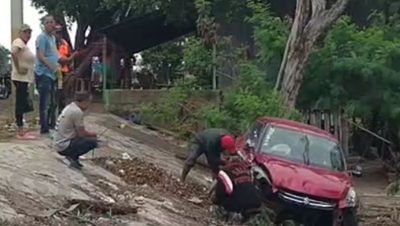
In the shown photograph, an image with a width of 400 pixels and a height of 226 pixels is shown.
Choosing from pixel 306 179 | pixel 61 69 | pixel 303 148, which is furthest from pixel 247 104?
pixel 306 179

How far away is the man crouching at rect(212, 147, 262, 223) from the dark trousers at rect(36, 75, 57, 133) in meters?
3.56

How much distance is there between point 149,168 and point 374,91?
640 cm

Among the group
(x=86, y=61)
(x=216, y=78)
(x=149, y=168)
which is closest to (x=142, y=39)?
(x=86, y=61)

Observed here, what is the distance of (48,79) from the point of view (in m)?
15.5

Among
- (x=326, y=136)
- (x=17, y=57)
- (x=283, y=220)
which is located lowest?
(x=283, y=220)

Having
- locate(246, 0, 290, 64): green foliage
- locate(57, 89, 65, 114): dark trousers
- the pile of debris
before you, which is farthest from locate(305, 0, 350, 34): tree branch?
locate(57, 89, 65, 114): dark trousers

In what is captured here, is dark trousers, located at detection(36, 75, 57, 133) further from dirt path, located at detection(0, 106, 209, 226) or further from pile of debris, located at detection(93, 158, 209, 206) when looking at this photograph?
pile of debris, located at detection(93, 158, 209, 206)

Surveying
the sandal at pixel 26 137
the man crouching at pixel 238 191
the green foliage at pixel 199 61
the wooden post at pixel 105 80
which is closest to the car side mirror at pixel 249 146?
the man crouching at pixel 238 191

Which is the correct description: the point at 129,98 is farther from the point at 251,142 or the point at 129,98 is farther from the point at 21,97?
the point at 251,142

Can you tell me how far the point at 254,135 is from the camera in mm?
15898

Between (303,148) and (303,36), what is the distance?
17.6 ft

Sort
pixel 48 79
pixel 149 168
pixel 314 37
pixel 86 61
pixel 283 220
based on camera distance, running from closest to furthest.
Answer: pixel 283 220, pixel 48 79, pixel 149 168, pixel 314 37, pixel 86 61

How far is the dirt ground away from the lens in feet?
36.8

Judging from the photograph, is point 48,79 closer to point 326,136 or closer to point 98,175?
point 98,175
